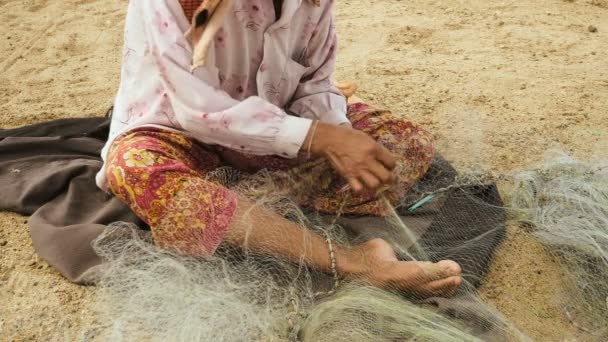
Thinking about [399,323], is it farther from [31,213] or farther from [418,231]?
[31,213]

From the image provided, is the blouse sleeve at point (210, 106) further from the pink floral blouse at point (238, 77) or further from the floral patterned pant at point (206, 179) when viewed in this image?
the floral patterned pant at point (206, 179)

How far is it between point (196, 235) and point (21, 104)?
1815 mm

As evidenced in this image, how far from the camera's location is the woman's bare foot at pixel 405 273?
5.77 ft

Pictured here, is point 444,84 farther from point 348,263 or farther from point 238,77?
point 348,263

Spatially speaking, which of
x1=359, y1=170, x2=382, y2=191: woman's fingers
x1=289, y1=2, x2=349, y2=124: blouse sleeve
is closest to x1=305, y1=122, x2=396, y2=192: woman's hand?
x1=359, y1=170, x2=382, y2=191: woman's fingers

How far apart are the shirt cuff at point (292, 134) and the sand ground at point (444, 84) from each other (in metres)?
0.69

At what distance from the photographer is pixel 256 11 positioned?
1.96 meters

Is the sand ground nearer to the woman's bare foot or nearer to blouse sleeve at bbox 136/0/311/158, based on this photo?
the woman's bare foot

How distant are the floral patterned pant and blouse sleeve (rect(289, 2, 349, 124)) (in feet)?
0.41

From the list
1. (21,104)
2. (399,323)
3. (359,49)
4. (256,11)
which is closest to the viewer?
(399,323)

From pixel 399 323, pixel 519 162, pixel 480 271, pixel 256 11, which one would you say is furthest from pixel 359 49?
pixel 399 323

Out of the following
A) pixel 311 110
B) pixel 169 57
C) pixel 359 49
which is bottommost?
pixel 359 49

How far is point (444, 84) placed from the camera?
3.22 metres

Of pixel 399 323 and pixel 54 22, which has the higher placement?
pixel 399 323
